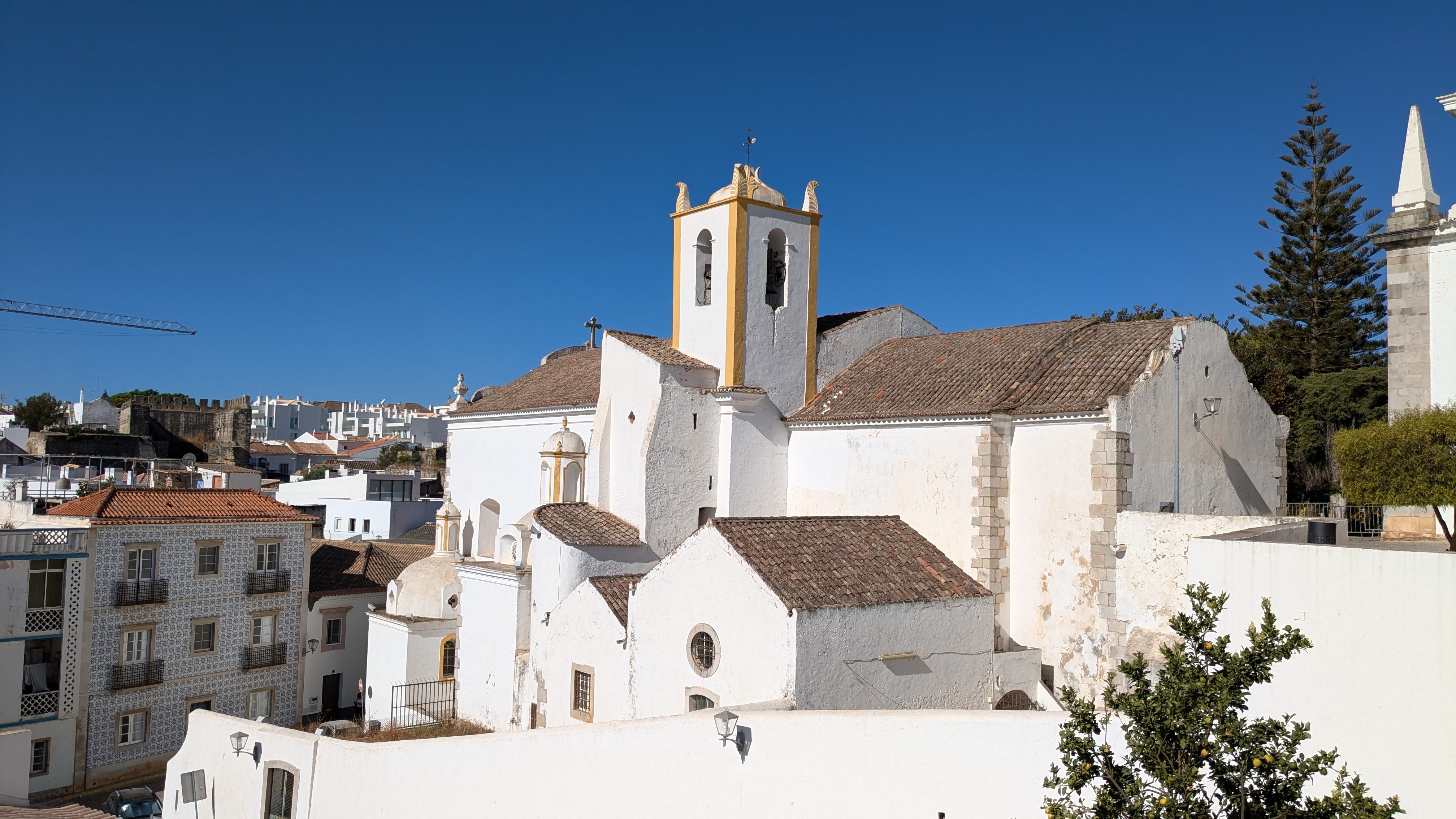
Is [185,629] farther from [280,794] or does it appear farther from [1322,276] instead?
[1322,276]

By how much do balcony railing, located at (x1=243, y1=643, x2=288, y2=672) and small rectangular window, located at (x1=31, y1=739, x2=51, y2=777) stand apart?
436cm

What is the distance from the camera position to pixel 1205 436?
15.9 meters

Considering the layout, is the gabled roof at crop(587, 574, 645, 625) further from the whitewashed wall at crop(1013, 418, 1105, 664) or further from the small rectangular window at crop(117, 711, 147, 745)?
the small rectangular window at crop(117, 711, 147, 745)

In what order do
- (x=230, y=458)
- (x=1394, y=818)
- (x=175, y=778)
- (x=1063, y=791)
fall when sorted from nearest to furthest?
1. (x=1063, y=791)
2. (x=1394, y=818)
3. (x=175, y=778)
4. (x=230, y=458)

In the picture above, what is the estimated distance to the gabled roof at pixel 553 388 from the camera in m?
22.4

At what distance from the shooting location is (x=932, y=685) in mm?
13852

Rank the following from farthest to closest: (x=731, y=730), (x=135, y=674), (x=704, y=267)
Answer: (x=135, y=674) < (x=704, y=267) < (x=731, y=730)

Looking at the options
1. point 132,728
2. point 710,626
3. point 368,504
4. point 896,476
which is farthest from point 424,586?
point 368,504

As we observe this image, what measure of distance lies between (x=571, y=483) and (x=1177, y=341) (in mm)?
12139

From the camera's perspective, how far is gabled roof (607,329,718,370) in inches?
744

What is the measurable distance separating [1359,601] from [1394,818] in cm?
180

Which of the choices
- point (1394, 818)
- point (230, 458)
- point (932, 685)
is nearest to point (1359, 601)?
point (1394, 818)

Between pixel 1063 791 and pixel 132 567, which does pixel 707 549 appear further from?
pixel 132 567

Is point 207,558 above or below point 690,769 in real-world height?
above
